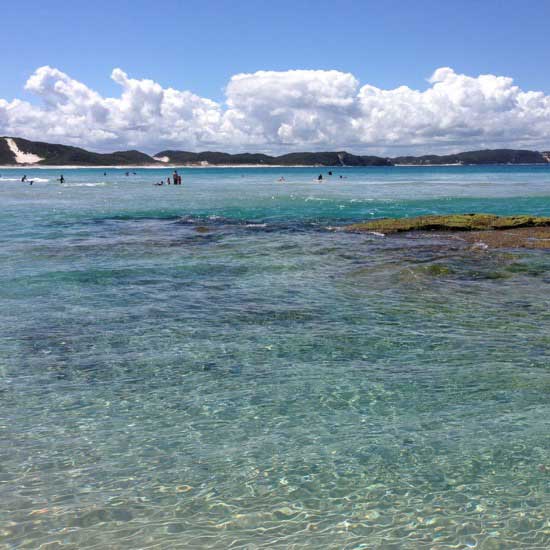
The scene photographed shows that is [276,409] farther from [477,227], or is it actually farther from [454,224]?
[454,224]

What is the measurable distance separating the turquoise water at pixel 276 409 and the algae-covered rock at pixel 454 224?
44.6ft

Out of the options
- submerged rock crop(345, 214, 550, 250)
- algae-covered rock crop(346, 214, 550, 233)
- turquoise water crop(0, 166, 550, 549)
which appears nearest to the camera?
turquoise water crop(0, 166, 550, 549)

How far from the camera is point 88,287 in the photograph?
19.8 meters

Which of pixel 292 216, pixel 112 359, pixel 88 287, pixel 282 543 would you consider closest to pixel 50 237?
pixel 88 287

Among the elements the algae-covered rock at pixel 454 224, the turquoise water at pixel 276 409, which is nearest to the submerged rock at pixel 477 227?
the algae-covered rock at pixel 454 224

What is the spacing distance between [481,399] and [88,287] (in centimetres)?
1419

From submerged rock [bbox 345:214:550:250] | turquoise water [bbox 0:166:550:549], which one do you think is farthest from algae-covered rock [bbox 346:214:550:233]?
turquoise water [bbox 0:166:550:549]

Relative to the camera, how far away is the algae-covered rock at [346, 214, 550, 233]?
35.2 meters

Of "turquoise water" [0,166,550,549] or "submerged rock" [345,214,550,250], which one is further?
"submerged rock" [345,214,550,250]

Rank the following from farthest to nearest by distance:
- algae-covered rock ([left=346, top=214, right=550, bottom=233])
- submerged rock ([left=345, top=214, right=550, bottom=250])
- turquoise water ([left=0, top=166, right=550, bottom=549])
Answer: algae-covered rock ([left=346, top=214, right=550, bottom=233]), submerged rock ([left=345, top=214, right=550, bottom=250]), turquoise water ([left=0, top=166, right=550, bottom=549])

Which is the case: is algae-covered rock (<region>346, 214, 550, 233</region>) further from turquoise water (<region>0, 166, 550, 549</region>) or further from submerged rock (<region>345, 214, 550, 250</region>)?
turquoise water (<region>0, 166, 550, 549</region>)

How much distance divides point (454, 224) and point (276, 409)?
28639 mm

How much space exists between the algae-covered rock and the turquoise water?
13604 mm

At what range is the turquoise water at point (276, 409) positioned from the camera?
7.09 m
